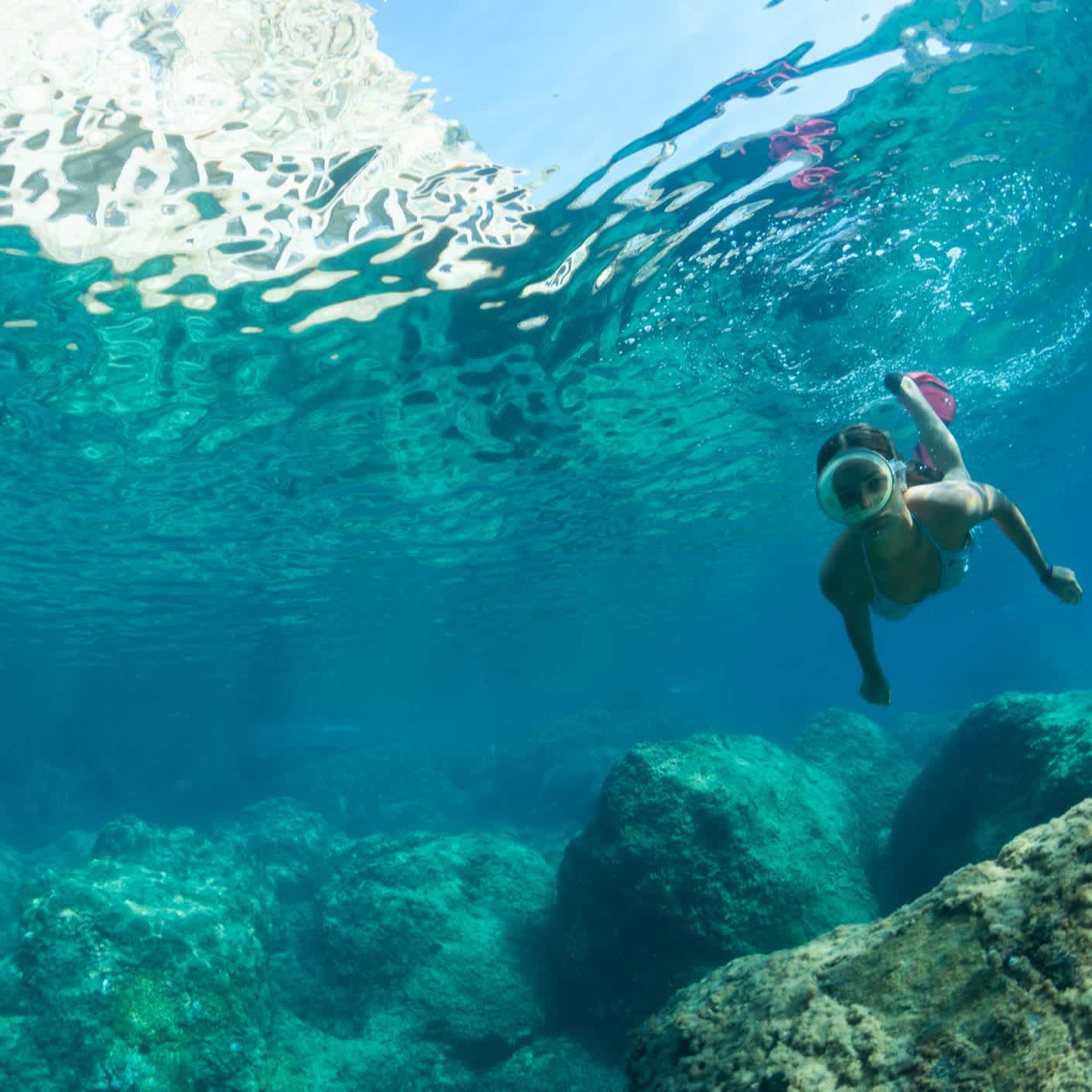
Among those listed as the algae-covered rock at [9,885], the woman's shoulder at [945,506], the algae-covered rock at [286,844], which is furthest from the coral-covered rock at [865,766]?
the algae-covered rock at [9,885]

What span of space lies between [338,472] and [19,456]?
6.78 m

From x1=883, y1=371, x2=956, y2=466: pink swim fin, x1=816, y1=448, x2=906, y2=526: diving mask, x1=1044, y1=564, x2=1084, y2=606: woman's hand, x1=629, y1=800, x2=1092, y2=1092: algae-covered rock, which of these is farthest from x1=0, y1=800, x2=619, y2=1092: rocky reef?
x1=883, y1=371, x2=956, y2=466: pink swim fin

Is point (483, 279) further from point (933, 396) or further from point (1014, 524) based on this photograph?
point (1014, 524)

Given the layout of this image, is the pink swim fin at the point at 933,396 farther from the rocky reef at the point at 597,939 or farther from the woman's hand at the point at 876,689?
the rocky reef at the point at 597,939

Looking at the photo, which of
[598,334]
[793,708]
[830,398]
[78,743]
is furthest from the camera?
[793,708]

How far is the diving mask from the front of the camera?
3.55 m

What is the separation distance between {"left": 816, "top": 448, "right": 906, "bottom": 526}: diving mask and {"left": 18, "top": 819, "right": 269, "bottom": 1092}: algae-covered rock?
27.8ft

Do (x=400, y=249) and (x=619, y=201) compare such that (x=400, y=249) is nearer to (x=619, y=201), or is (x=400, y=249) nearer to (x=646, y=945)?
(x=619, y=201)

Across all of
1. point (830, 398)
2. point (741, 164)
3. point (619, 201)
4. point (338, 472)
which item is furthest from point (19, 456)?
point (830, 398)

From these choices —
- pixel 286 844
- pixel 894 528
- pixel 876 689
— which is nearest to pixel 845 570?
pixel 894 528

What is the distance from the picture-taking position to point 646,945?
7.79 m

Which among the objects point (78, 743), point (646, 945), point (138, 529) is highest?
point (138, 529)

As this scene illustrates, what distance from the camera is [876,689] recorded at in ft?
15.6

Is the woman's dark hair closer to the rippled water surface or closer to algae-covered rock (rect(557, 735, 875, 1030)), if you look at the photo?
algae-covered rock (rect(557, 735, 875, 1030))
